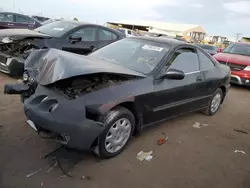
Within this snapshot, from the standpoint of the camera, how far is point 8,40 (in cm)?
596

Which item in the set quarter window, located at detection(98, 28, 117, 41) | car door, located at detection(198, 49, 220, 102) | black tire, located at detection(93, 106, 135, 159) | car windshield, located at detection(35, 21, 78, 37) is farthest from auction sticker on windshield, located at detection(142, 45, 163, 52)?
quarter window, located at detection(98, 28, 117, 41)

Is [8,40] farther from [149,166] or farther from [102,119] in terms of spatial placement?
[149,166]

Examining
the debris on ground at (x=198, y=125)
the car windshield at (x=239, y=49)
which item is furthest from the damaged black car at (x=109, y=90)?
the car windshield at (x=239, y=49)

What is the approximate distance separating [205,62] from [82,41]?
3.78 m

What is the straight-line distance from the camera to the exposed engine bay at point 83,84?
293cm

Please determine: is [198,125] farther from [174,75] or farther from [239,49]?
[239,49]

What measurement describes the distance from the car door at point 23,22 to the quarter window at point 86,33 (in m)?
5.69

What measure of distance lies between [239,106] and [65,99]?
5278mm

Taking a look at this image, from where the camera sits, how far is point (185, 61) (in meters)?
4.26

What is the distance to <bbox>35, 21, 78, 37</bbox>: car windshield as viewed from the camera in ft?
23.0

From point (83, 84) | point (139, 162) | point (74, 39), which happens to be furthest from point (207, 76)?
point (74, 39)

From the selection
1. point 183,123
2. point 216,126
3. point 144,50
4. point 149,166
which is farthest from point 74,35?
point 149,166

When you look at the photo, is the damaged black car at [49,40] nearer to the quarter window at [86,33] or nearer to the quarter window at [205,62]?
the quarter window at [86,33]

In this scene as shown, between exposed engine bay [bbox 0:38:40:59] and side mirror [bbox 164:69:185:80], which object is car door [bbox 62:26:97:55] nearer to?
exposed engine bay [bbox 0:38:40:59]
